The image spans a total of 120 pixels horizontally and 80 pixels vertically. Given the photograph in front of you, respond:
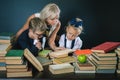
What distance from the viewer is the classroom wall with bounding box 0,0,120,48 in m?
4.56

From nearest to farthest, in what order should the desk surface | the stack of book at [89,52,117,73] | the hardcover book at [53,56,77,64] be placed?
the desk surface, the stack of book at [89,52,117,73], the hardcover book at [53,56,77,64]

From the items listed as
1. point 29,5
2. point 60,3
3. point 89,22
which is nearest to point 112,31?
point 89,22

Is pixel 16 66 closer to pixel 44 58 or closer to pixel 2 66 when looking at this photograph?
pixel 2 66

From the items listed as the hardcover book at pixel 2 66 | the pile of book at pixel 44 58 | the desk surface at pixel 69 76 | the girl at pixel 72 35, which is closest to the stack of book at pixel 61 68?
the desk surface at pixel 69 76

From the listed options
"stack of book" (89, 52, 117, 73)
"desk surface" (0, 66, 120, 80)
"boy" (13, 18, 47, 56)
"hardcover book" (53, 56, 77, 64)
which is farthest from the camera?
"boy" (13, 18, 47, 56)

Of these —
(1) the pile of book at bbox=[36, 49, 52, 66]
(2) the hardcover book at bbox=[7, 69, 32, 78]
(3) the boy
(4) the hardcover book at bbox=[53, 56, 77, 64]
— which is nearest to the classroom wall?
(3) the boy

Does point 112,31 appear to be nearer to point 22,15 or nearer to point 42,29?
point 22,15

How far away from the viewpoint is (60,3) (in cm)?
457

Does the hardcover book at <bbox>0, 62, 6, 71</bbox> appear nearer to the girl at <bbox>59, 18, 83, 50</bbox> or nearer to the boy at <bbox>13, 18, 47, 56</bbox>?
the boy at <bbox>13, 18, 47, 56</bbox>

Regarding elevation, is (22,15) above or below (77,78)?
above

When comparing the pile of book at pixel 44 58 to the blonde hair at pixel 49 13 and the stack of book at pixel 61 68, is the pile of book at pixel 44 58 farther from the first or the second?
the blonde hair at pixel 49 13

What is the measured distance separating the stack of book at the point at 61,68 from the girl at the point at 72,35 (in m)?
1.21

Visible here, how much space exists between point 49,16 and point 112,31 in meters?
1.81

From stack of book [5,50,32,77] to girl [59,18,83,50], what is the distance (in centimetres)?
141
